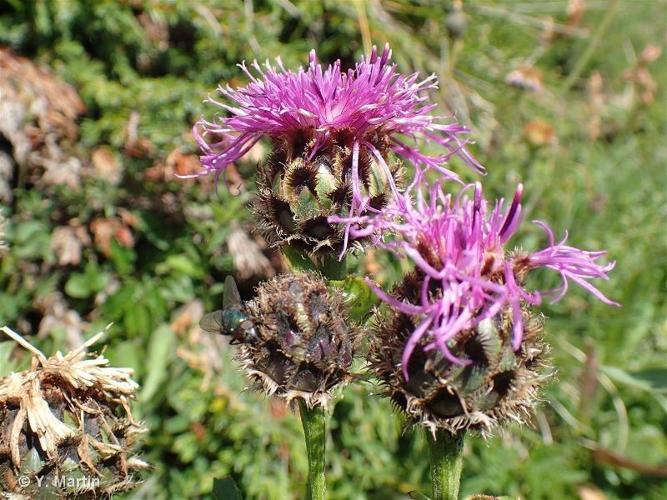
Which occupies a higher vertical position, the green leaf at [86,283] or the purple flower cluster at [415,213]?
the purple flower cluster at [415,213]

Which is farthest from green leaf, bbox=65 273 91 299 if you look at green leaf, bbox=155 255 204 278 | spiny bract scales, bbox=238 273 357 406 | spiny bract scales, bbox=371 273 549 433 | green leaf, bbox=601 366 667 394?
green leaf, bbox=601 366 667 394

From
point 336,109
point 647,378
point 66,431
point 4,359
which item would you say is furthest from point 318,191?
point 647,378

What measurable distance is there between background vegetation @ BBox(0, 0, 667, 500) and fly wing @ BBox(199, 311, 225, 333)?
0.82 m

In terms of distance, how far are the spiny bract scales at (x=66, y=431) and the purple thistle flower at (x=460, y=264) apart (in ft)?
2.50

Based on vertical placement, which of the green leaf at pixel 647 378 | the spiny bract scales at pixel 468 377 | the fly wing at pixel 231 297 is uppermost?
the spiny bract scales at pixel 468 377

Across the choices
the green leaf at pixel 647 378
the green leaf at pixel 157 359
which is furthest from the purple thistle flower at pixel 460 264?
the green leaf at pixel 157 359

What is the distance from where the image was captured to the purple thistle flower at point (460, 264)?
1.45 m

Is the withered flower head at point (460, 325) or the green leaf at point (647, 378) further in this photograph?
the green leaf at point (647, 378)

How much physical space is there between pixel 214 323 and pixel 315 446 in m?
0.42

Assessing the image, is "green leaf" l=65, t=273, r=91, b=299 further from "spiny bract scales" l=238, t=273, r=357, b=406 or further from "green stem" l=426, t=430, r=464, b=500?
"green stem" l=426, t=430, r=464, b=500

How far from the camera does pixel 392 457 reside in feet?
11.1

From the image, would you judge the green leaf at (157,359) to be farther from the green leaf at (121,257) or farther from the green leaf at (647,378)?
the green leaf at (647,378)

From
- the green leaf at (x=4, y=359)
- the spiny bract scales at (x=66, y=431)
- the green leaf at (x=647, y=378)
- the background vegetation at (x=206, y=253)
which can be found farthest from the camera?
the background vegetation at (x=206, y=253)

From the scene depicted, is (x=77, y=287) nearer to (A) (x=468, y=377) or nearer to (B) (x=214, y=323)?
(B) (x=214, y=323)
